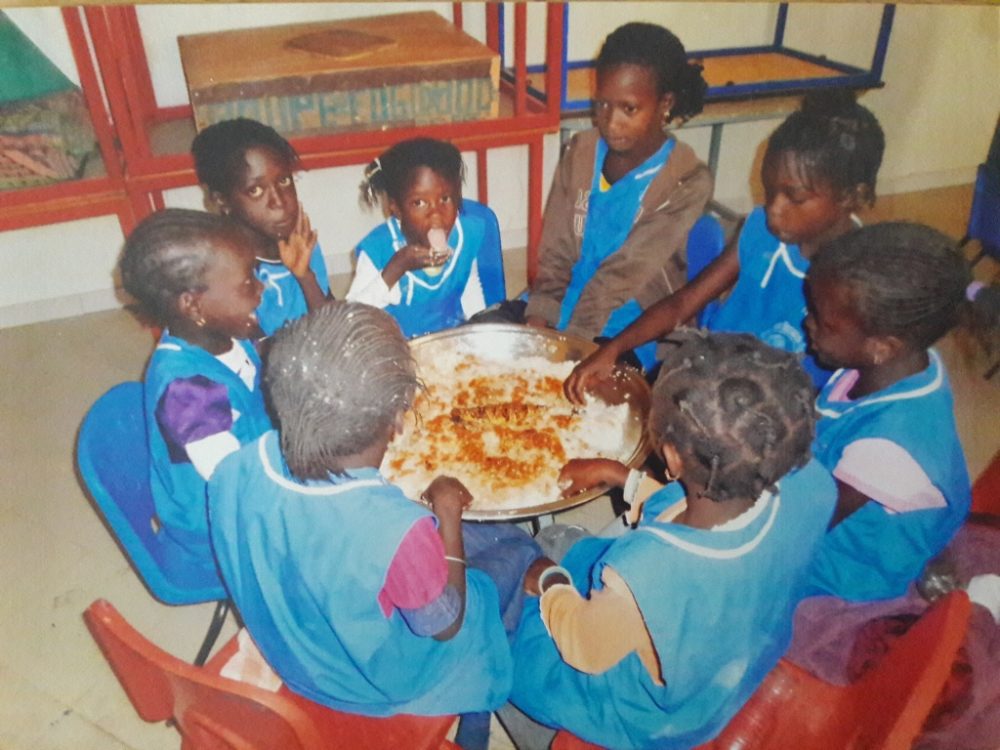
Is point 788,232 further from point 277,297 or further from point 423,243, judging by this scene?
point 277,297

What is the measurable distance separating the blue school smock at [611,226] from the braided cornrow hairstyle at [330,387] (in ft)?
3.37

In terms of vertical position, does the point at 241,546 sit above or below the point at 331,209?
above

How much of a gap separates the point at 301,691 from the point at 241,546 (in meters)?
0.29

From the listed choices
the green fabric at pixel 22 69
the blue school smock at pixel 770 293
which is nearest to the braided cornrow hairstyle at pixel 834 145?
the blue school smock at pixel 770 293

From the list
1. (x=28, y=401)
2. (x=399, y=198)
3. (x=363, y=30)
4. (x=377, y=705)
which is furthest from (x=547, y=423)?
(x=28, y=401)

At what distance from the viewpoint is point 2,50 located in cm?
→ 171

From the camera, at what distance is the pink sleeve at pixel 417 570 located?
0.94 m

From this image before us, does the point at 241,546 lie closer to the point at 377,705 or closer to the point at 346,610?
the point at 346,610

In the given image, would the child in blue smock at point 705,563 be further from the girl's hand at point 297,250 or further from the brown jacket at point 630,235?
the girl's hand at point 297,250

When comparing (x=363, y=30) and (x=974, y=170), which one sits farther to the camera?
(x=974, y=170)

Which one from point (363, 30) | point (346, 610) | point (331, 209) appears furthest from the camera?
point (331, 209)

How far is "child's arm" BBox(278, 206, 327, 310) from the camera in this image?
5.70 feet

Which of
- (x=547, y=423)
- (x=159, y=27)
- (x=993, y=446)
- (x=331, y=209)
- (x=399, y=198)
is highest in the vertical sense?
(x=159, y=27)

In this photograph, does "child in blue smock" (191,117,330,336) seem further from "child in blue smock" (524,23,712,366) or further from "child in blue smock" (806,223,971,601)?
"child in blue smock" (806,223,971,601)
